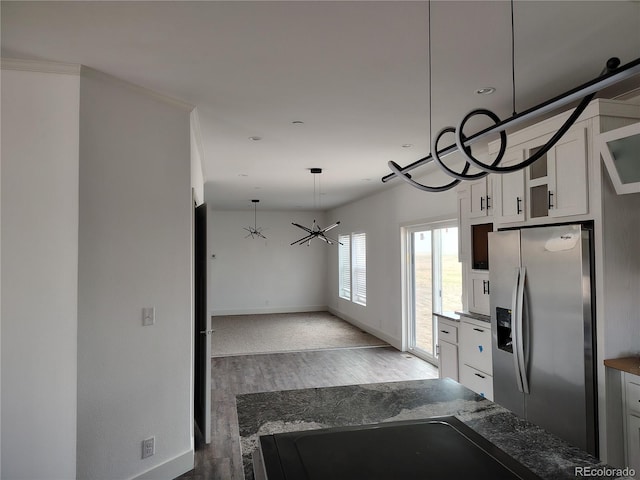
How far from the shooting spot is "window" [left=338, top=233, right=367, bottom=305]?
28.5 ft

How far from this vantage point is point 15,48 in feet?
7.08

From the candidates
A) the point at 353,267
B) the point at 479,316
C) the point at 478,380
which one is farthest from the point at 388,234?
the point at 478,380

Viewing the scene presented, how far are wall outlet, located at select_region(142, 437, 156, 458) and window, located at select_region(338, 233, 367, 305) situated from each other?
605cm

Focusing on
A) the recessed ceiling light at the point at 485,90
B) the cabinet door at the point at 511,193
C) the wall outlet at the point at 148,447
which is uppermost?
the recessed ceiling light at the point at 485,90

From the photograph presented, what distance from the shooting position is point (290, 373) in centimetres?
560

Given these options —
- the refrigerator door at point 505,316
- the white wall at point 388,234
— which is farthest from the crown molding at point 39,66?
the white wall at point 388,234

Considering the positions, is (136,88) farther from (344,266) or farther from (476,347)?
(344,266)

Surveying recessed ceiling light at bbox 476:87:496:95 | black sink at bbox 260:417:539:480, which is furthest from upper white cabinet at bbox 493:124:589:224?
black sink at bbox 260:417:539:480

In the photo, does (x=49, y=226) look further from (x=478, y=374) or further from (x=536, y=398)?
(x=478, y=374)

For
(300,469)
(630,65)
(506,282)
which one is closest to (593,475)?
(300,469)

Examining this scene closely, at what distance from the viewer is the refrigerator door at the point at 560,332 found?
249cm

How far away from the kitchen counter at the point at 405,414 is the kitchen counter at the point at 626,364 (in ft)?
3.47

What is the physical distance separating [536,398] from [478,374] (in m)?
0.94

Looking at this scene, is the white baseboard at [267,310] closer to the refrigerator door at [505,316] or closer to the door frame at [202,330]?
the door frame at [202,330]
